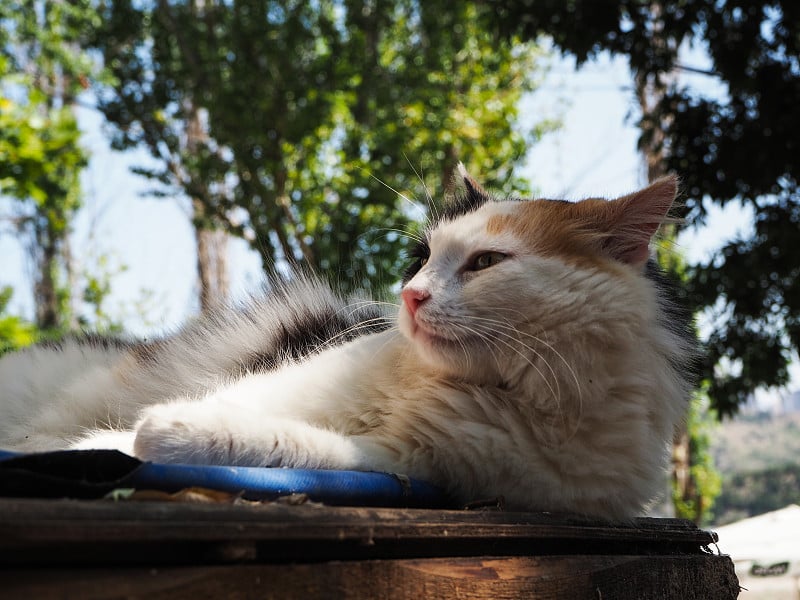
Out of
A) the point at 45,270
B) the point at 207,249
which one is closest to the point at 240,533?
the point at 207,249

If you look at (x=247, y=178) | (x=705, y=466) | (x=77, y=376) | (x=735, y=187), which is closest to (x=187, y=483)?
(x=77, y=376)

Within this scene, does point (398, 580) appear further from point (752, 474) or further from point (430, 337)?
Answer: point (752, 474)

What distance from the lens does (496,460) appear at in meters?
1.14

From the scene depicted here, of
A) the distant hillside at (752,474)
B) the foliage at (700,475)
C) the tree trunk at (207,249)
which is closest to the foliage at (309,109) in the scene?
the tree trunk at (207,249)

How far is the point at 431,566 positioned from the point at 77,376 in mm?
1468

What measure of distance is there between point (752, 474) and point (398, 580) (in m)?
15.7

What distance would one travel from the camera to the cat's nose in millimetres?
1271

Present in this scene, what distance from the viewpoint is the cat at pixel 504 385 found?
1127 mm

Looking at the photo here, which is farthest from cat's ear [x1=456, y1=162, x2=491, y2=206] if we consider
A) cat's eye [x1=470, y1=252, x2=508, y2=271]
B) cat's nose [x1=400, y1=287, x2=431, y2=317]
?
cat's nose [x1=400, y1=287, x2=431, y2=317]

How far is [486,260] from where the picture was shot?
1338mm

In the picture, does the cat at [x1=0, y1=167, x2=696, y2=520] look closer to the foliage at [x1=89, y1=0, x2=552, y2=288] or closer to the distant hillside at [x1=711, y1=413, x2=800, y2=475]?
the foliage at [x1=89, y1=0, x2=552, y2=288]

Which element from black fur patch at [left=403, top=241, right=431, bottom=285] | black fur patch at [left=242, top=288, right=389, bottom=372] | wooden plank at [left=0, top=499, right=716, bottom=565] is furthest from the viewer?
black fur patch at [left=242, top=288, right=389, bottom=372]

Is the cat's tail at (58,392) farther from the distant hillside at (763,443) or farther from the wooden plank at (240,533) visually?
the distant hillside at (763,443)

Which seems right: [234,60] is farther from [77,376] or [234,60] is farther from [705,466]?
[705,466]
